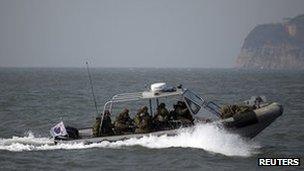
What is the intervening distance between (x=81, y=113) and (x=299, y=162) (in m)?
19.5

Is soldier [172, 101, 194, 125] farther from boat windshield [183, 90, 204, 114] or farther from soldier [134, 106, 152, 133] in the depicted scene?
soldier [134, 106, 152, 133]

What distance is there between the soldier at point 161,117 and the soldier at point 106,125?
1.51m

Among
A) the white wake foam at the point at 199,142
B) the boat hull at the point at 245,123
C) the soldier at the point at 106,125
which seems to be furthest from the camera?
the soldier at the point at 106,125

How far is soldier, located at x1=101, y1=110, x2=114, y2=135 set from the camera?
68.5 feet

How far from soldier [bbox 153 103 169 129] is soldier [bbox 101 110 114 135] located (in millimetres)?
1511

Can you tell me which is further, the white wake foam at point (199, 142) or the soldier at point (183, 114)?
the soldier at point (183, 114)

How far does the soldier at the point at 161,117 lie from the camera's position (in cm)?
2070

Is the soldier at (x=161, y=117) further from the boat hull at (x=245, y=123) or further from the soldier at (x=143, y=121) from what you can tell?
the boat hull at (x=245, y=123)

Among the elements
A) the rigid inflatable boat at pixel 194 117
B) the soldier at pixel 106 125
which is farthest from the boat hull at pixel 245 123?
the soldier at pixel 106 125

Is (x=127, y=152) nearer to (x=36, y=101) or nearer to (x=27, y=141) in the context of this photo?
(x=27, y=141)

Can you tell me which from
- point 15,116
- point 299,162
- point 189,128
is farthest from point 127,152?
point 15,116

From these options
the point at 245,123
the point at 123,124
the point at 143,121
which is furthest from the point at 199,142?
the point at 123,124

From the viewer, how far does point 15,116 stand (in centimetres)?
3384

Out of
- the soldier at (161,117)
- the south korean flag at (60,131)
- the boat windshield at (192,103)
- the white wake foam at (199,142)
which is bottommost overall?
the white wake foam at (199,142)
